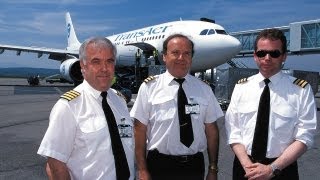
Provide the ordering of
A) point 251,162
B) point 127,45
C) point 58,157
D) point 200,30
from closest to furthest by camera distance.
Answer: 1. point 58,157
2. point 251,162
3. point 200,30
4. point 127,45

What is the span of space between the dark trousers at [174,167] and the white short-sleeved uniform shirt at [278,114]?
1.22 ft

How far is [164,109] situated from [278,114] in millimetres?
946

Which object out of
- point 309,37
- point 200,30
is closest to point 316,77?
point 200,30

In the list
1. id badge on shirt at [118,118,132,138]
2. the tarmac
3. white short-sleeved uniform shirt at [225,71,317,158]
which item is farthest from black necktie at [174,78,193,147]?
the tarmac

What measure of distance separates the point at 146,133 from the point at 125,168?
75cm

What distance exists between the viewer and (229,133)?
10.9 ft

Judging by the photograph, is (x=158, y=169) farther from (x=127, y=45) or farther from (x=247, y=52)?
(x=247, y=52)

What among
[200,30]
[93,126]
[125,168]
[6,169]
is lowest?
[6,169]

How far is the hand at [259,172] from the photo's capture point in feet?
9.74

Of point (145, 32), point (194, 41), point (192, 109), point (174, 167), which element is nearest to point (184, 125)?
point (192, 109)

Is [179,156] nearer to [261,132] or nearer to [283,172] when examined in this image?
[261,132]

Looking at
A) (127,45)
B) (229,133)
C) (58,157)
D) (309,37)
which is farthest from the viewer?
(309,37)

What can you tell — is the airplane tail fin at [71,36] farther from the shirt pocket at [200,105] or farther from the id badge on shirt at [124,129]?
the id badge on shirt at [124,129]

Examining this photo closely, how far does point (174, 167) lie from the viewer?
3297 mm
